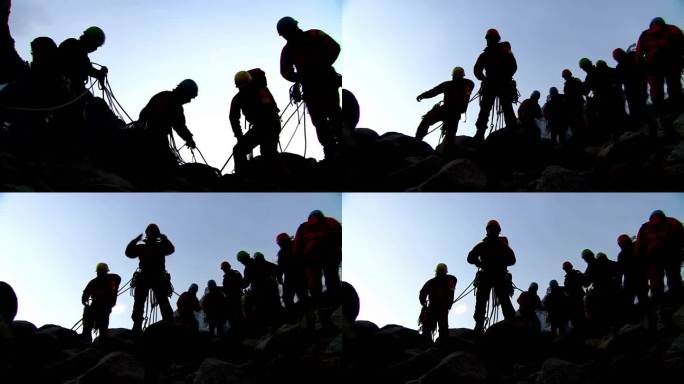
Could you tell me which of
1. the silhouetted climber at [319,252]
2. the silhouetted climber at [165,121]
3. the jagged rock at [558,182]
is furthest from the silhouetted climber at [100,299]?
the jagged rock at [558,182]

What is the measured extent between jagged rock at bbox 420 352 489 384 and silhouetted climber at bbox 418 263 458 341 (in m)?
0.52

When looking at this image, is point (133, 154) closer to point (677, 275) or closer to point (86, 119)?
point (86, 119)

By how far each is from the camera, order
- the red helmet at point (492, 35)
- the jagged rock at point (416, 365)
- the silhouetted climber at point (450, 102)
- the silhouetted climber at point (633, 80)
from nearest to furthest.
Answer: the jagged rock at point (416, 365) → the silhouetted climber at point (450, 102) → the red helmet at point (492, 35) → the silhouetted climber at point (633, 80)

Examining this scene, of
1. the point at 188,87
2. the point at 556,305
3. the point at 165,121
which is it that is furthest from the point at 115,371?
the point at 556,305

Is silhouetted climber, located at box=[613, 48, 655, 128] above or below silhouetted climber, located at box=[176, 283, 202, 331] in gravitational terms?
above

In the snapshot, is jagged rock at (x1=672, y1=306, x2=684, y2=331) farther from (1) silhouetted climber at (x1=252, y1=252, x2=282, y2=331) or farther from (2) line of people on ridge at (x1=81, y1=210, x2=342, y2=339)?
(1) silhouetted climber at (x1=252, y1=252, x2=282, y2=331)

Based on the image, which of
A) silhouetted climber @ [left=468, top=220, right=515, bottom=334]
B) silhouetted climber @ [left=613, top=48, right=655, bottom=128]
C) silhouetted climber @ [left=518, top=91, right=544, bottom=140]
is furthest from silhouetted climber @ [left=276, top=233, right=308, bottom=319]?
silhouetted climber @ [left=613, top=48, right=655, bottom=128]

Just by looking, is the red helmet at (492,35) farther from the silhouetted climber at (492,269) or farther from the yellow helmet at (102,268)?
the yellow helmet at (102,268)

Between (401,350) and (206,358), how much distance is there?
2.01 metres

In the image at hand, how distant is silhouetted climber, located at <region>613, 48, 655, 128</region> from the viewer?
972 centimetres

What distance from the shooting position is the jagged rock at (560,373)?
8242mm

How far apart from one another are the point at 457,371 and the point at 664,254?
8.74ft

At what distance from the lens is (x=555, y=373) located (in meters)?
8.29

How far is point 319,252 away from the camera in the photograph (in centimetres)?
840
